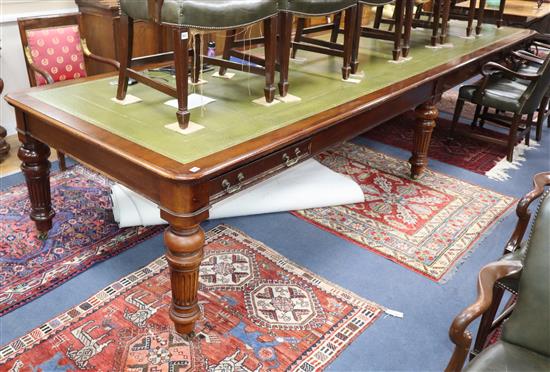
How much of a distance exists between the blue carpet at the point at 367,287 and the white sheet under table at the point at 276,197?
0.07m

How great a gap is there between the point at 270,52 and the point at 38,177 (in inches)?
47.6

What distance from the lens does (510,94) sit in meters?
3.63

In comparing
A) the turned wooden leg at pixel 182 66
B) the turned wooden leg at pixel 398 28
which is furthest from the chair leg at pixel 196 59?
the turned wooden leg at pixel 398 28

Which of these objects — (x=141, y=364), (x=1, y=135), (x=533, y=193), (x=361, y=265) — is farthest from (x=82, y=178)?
(x=533, y=193)

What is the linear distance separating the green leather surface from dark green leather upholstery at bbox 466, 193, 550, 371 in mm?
994

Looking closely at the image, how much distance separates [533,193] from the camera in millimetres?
1918

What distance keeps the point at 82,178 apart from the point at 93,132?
1359 mm

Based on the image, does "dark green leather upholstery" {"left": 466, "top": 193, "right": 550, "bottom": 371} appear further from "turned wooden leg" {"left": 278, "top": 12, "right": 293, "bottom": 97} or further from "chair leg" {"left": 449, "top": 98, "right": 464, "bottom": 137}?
"chair leg" {"left": 449, "top": 98, "right": 464, "bottom": 137}

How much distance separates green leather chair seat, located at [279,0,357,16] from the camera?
7.35 ft

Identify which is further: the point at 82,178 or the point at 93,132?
the point at 82,178

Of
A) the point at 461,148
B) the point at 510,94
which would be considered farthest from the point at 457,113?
the point at 510,94

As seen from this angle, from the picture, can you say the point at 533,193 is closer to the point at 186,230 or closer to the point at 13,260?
the point at 186,230

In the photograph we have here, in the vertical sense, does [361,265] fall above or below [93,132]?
below

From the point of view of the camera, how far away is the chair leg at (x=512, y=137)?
358 cm
